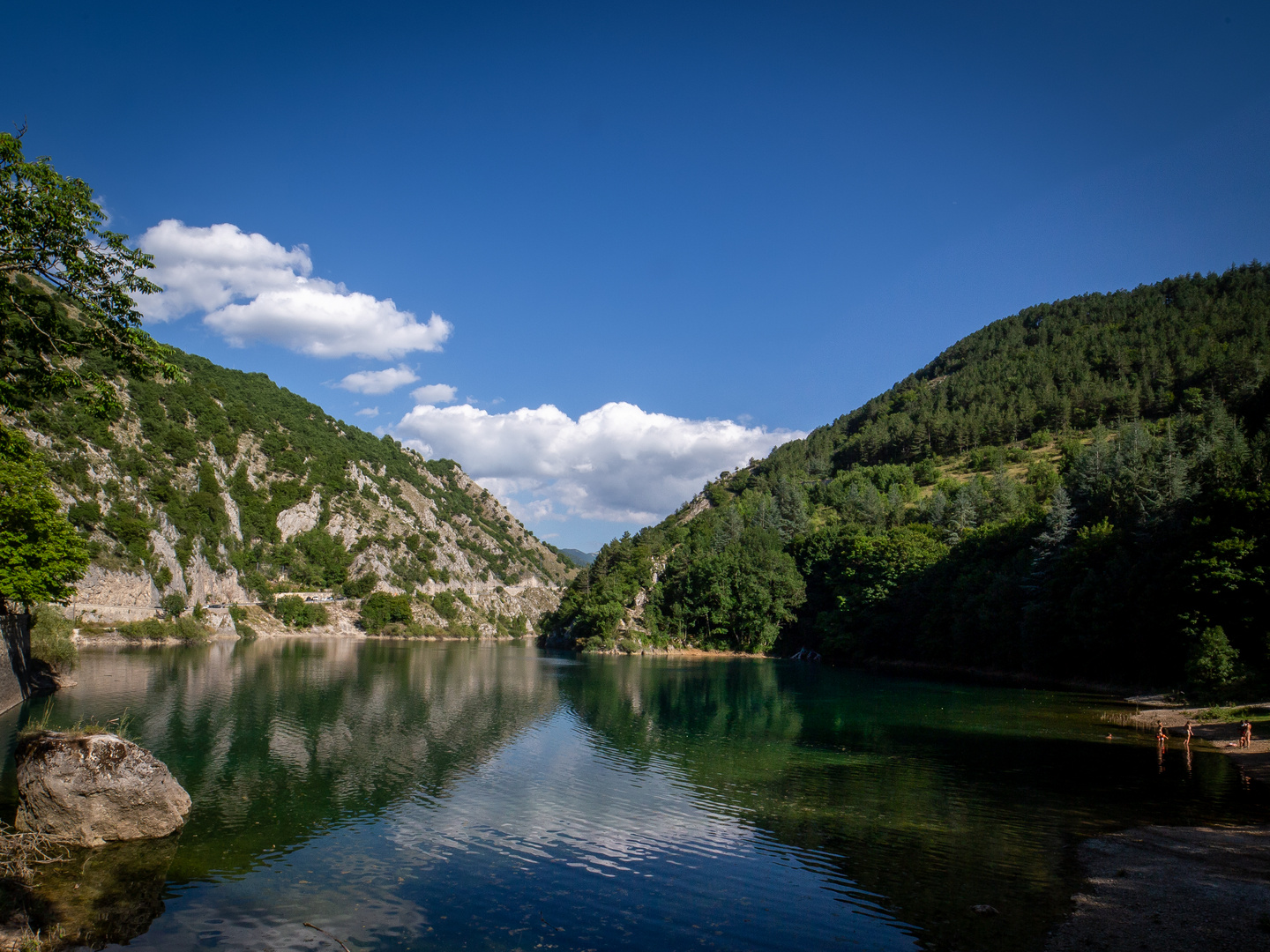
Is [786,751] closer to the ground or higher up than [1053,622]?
closer to the ground

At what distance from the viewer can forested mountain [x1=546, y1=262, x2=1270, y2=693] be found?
5178 cm

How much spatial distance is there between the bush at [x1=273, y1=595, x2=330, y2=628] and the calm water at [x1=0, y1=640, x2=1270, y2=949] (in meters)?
127

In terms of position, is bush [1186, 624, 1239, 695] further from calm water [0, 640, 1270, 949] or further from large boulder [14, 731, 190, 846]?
large boulder [14, 731, 190, 846]

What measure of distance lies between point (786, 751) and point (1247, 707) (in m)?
28.3

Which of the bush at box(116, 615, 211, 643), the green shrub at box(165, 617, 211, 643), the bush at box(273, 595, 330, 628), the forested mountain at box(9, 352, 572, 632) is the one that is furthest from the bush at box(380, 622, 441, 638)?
the green shrub at box(165, 617, 211, 643)

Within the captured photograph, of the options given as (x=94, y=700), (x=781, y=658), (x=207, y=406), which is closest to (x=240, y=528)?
(x=207, y=406)

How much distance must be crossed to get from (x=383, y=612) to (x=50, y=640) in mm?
143969

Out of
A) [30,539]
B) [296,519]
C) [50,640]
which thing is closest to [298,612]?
[296,519]

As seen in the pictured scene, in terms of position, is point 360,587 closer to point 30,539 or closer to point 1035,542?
point 30,539

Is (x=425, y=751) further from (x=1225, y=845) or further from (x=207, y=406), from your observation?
(x=207, y=406)

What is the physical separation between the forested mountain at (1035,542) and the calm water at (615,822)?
16508 millimetres

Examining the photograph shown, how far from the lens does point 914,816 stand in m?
22.3

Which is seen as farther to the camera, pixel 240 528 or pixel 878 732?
pixel 240 528

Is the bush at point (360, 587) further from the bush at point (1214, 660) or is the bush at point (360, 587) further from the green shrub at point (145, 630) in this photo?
the bush at point (1214, 660)
